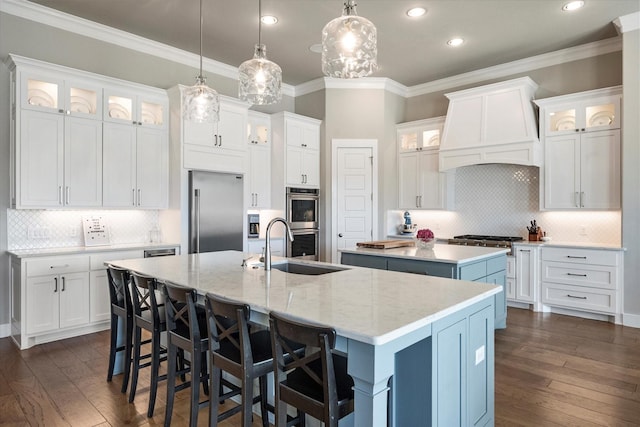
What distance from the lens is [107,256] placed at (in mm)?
4199

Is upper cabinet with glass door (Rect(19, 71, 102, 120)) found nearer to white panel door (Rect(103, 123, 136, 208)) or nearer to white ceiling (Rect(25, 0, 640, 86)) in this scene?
white panel door (Rect(103, 123, 136, 208))

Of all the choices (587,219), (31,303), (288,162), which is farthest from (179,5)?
(587,219)

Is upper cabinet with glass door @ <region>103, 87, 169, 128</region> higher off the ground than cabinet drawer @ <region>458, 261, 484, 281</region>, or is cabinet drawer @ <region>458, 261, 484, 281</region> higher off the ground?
upper cabinet with glass door @ <region>103, 87, 169, 128</region>

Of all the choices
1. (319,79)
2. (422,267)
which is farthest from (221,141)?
(422,267)

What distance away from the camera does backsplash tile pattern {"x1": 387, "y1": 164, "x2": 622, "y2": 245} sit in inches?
200

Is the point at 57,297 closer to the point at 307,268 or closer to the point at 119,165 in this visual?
the point at 119,165

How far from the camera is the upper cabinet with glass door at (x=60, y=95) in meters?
3.85

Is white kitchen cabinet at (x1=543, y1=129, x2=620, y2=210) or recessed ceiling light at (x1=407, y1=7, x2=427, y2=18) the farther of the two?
white kitchen cabinet at (x1=543, y1=129, x2=620, y2=210)

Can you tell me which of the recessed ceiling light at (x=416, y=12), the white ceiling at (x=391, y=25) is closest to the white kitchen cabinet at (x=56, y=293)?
the white ceiling at (x=391, y=25)

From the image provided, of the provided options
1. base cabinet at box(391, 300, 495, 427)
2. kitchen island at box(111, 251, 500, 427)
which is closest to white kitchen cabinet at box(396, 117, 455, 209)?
kitchen island at box(111, 251, 500, 427)

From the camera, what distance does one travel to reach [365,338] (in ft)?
4.58

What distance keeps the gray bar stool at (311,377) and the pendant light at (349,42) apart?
1.56m

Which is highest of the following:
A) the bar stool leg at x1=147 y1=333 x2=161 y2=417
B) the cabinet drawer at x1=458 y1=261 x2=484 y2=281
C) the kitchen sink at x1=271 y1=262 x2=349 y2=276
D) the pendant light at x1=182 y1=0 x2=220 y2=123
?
the pendant light at x1=182 y1=0 x2=220 y2=123

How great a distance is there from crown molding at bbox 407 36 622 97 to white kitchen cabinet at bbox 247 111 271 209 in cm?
271
